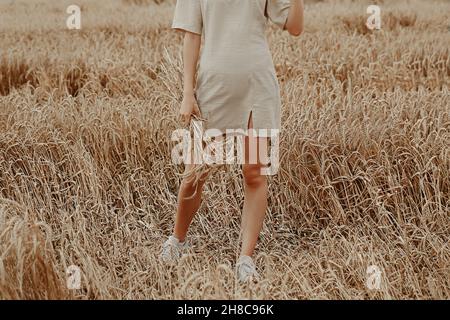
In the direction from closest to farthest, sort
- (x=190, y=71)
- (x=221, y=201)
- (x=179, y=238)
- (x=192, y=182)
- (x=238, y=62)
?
(x=238, y=62), (x=190, y=71), (x=192, y=182), (x=179, y=238), (x=221, y=201)

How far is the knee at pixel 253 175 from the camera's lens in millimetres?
2400

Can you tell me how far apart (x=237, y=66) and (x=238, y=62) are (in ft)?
0.04

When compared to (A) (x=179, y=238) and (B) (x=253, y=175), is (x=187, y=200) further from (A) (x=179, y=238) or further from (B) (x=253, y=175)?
(B) (x=253, y=175)

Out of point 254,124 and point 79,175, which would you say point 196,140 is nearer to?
point 254,124

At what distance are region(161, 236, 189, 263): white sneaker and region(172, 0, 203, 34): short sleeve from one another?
30.3 inches

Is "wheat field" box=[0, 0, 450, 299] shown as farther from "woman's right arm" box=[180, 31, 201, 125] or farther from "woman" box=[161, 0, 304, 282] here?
"woman's right arm" box=[180, 31, 201, 125]

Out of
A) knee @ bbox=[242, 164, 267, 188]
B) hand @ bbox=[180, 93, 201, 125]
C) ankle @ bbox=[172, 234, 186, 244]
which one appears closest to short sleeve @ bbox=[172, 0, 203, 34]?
hand @ bbox=[180, 93, 201, 125]

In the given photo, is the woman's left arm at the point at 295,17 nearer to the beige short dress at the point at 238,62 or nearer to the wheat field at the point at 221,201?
the beige short dress at the point at 238,62

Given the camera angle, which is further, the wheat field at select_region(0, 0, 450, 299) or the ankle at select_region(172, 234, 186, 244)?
the ankle at select_region(172, 234, 186, 244)

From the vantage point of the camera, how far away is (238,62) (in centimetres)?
229

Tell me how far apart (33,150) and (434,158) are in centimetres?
178

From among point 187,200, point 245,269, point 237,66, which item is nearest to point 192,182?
point 187,200

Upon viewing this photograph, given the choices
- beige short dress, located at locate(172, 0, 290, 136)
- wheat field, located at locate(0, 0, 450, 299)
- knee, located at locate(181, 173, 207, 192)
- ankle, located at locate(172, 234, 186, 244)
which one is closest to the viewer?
beige short dress, located at locate(172, 0, 290, 136)

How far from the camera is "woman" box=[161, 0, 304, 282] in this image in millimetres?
2293
